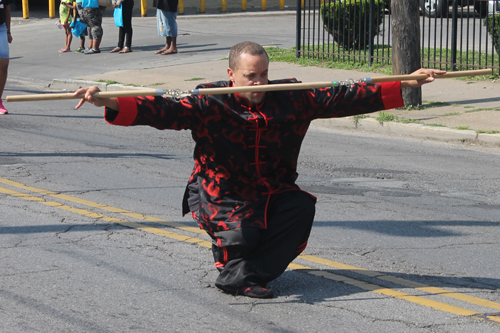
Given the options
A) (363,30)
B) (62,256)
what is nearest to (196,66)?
(363,30)

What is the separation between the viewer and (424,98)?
40.5 ft

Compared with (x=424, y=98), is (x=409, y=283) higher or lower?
lower

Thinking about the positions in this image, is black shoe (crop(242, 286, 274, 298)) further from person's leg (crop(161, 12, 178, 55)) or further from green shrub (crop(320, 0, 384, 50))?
person's leg (crop(161, 12, 178, 55))

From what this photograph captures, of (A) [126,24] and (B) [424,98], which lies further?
(A) [126,24]

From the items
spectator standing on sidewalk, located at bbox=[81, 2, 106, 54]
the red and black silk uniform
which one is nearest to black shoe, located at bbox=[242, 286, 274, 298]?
the red and black silk uniform

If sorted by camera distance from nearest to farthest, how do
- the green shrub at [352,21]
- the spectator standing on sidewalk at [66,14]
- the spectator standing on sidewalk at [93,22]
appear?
the green shrub at [352,21] < the spectator standing on sidewalk at [93,22] < the spectator standing on sidewalk at [66,14]

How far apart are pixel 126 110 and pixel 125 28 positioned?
15.3 m

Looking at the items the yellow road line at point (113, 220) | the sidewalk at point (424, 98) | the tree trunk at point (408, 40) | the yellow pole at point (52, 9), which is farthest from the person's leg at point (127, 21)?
the yellow road line at point (113, 220)

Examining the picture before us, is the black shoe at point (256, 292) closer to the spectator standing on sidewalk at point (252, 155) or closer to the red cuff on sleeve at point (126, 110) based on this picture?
the spectator standing on sidewalk at point (252, 155)

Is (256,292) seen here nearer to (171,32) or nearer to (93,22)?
(171,32)

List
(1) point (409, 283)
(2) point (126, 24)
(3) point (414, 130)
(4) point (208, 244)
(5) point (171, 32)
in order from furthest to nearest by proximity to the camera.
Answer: (2) point (126, 24), (5) point (171, 32), (3) point (414, 130), (4) point (208, 244), (1) point (409, 283)

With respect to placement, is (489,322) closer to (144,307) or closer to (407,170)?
(144,307)

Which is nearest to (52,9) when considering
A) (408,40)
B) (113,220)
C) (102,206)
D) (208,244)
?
(408,40)

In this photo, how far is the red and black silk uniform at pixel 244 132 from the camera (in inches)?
161
